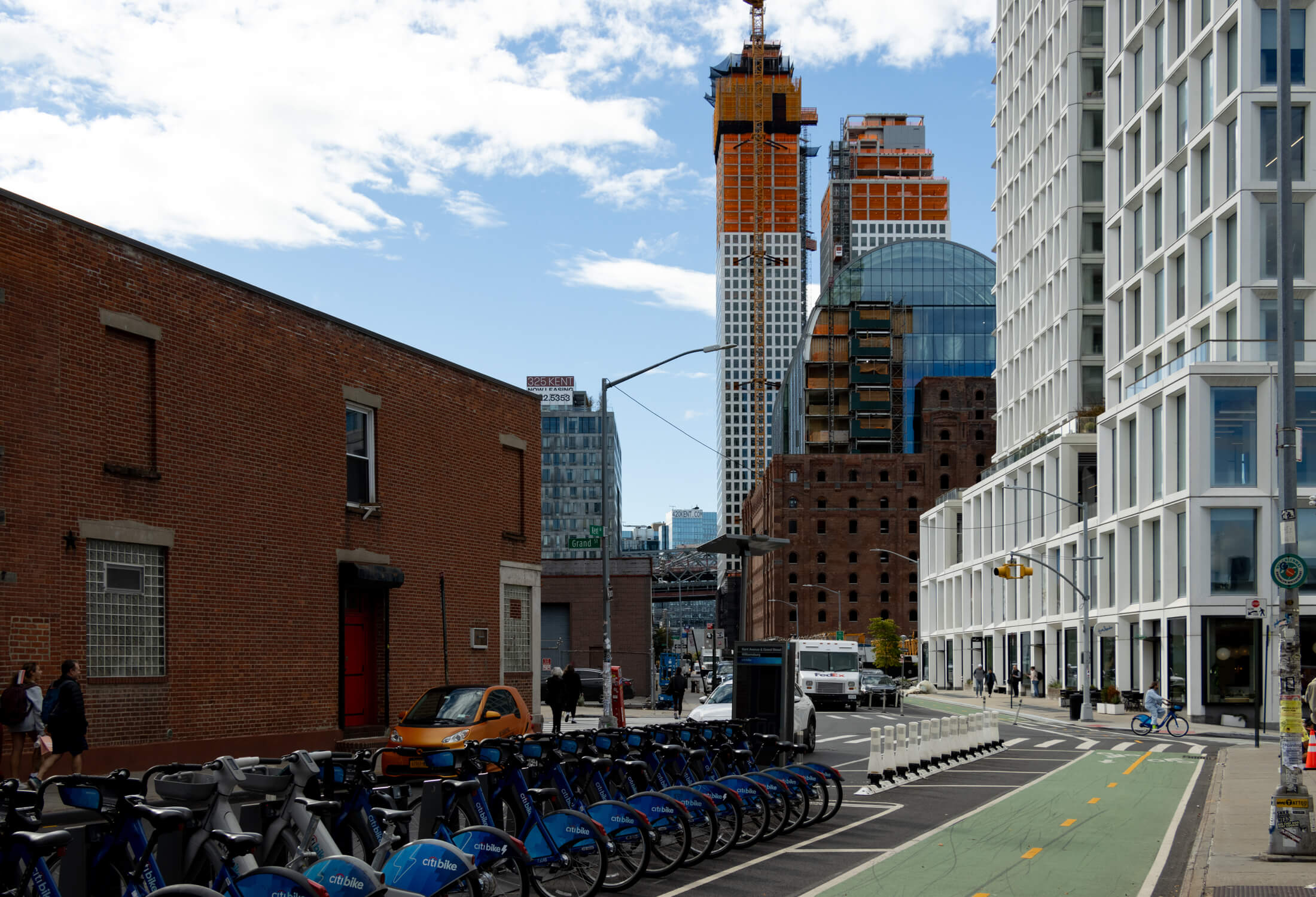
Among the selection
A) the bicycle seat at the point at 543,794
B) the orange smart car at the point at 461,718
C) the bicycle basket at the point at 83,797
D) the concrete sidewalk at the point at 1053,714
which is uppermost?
the bicycle basket at the point at 83,797

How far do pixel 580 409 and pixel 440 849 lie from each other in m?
176

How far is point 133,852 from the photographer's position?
7.45 m

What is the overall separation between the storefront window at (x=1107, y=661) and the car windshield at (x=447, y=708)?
146ft

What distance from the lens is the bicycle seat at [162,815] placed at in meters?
7.18

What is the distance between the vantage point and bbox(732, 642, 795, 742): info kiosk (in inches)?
858

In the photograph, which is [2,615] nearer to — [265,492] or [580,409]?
[265,492]

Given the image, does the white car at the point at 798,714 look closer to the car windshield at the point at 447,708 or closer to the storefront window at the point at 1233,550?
the car windshield at the point at 447,708

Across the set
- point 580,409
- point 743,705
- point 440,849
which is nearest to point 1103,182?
point 743,705

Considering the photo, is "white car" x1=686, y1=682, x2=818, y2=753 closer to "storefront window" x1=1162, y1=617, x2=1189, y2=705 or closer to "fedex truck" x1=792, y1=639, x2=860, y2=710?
"fedex truck" x1=792, y1=639, x2=860, y2=710

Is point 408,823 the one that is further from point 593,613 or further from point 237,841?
point 593,613

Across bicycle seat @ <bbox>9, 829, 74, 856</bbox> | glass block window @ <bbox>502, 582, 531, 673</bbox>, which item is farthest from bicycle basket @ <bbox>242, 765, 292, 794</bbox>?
glass block window @ <bbox>502, 582, 531, 673</bbox>

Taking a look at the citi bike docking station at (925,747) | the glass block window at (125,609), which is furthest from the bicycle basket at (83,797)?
the citi bike docking station at (925,747)

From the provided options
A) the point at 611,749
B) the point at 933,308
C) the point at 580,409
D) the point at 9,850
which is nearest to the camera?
the point at 9,850

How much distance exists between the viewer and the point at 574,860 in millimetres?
10078
